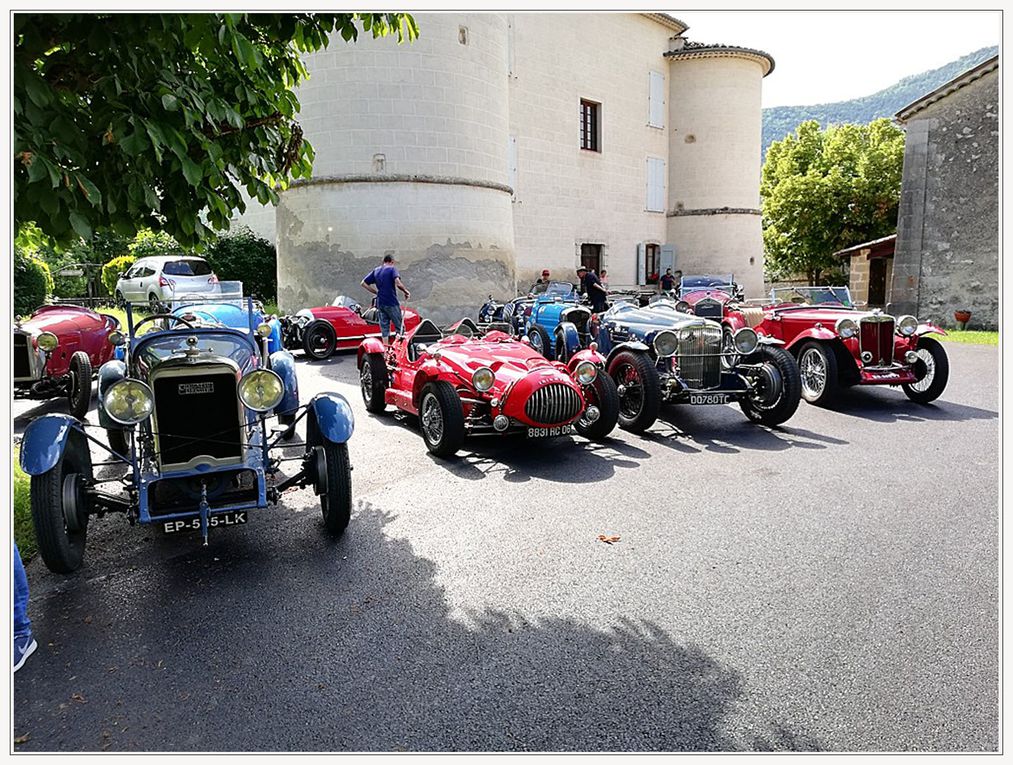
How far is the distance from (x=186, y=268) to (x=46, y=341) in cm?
1234

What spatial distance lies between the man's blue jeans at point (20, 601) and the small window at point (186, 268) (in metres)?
18.0

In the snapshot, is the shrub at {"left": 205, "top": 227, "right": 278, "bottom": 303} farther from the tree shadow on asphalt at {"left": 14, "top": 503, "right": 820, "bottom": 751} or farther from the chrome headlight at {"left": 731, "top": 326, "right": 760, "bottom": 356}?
the tree shadow on asphalt at {"left": 14, "top": 503, "right": 820, "bottom": 751}

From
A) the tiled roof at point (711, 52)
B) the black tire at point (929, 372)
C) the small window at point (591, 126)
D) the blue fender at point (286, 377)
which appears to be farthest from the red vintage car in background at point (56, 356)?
the tiled roof at point (711, 52)

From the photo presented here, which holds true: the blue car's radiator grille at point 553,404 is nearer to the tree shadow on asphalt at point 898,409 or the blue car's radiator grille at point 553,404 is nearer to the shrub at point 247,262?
the tree shadow on asphalt at point 898,409

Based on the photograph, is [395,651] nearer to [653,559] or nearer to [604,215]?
[653,559]

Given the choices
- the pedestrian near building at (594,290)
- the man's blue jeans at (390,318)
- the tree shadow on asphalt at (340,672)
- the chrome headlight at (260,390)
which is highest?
the pedestrian near building at (594,290)

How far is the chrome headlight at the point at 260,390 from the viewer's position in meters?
4.32

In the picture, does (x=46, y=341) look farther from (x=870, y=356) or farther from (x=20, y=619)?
(x=870, y=356)

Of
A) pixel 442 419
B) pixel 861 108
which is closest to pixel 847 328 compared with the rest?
pixel 442 419

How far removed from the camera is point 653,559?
14.1 feet

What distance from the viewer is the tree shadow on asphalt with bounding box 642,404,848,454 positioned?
715 cm

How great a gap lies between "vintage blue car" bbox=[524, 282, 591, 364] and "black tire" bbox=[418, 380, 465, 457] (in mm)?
4432

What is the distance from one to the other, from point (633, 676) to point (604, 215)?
27.0 m

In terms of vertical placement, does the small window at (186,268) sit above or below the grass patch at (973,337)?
above
